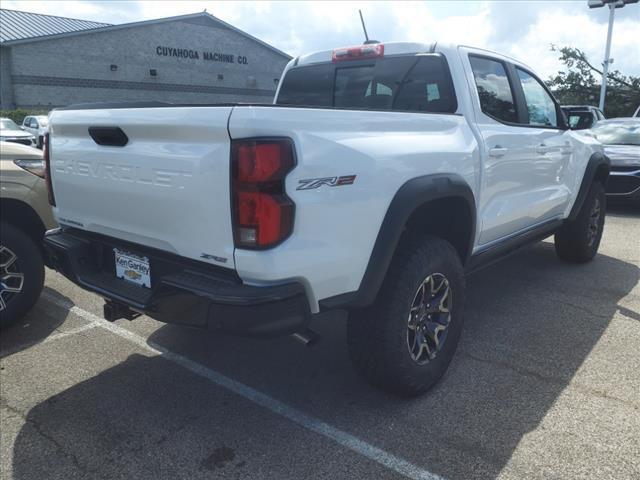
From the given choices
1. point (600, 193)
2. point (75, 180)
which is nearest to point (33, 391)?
point (75, 180)

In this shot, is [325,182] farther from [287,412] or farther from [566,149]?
[566,149]

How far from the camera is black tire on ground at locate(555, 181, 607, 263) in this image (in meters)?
5.20

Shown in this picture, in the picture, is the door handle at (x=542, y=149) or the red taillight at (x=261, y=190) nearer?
the red taillight at (x=261, y=190)

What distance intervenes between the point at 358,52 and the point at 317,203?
1977mm

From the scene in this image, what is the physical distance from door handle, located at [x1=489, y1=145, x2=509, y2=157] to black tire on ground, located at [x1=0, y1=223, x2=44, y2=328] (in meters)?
3.19

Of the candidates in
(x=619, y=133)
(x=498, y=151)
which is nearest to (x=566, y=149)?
(x=498, y=151)

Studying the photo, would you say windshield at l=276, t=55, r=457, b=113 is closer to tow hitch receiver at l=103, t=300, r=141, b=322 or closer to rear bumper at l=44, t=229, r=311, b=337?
rear bumper at l=44, t=229, r=311, b=337

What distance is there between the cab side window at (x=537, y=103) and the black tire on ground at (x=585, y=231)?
3.62 ft

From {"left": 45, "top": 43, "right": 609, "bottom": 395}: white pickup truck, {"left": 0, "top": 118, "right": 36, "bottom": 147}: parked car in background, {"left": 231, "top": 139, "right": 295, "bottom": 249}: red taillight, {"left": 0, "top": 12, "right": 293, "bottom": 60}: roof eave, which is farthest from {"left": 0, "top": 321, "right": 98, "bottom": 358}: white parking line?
{"left": 0, "top": 12, "right": 293, "bottom": 60}: roof eave

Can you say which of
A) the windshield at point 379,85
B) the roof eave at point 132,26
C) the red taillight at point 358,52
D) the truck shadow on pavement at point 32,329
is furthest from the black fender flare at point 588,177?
the roof eave at point 132,26

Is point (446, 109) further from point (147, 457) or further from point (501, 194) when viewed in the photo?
point (147, 457)

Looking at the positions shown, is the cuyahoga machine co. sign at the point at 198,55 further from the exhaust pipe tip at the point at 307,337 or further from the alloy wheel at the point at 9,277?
the exhaust pipe tip at the point at 307,337

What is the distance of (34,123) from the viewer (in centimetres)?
1930

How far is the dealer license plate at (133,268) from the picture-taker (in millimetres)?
2520
